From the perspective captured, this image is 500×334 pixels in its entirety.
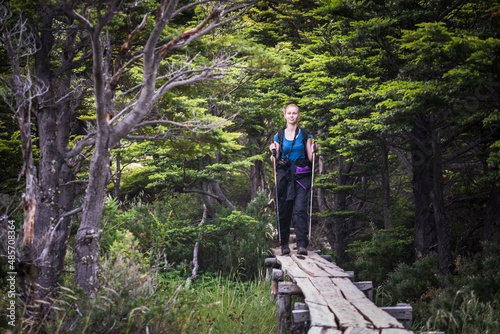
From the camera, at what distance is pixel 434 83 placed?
605 centimetres

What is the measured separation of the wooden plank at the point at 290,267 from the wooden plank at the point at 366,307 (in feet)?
1.75

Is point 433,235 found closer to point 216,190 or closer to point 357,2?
point 357,2

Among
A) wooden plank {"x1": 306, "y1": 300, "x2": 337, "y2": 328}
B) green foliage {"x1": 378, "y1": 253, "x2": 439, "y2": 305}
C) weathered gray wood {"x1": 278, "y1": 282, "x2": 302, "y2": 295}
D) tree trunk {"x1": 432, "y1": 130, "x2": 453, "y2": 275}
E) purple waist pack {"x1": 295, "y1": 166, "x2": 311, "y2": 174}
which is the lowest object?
green foliage {"x1": 378, "y1": 253, "x2": 439, "y2": 305}

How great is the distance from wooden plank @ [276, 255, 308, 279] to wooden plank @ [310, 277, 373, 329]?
0.30 m

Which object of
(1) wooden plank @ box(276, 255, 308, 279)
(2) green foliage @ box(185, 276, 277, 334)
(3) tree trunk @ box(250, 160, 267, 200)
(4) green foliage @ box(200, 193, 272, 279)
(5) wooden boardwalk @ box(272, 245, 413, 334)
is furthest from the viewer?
(3) tree trunk @ box(250, 160, 267, 200)

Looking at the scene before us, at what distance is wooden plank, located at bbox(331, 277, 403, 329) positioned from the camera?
3.77 meters

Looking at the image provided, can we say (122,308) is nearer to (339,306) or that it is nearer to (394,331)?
(339,306)

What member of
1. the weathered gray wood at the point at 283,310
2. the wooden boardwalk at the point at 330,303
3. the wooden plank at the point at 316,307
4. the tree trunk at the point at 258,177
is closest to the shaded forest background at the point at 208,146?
the weathered gray wood at the point at 283,310

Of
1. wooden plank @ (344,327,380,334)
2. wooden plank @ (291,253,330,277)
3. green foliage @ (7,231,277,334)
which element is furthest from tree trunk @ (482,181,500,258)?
green foliage @ (7,231,277,334)

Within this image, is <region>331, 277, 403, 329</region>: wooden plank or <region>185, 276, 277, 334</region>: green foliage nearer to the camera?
<region>331, 277, 403, 329</region>: wooden plank

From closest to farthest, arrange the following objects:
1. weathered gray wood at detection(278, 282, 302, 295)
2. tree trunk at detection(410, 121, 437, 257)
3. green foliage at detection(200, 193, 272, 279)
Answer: weathered gray wood at detection(278, 282, 302, 295) < tree trunk at detection(410, 121, 437, 257) < green foliage at detection(200, 193, 272, 279)

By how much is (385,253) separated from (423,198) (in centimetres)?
250

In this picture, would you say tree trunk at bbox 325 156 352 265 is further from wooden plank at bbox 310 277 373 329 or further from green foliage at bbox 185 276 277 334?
wooden plank at bbox 310 277 373 329

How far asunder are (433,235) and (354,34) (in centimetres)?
493
